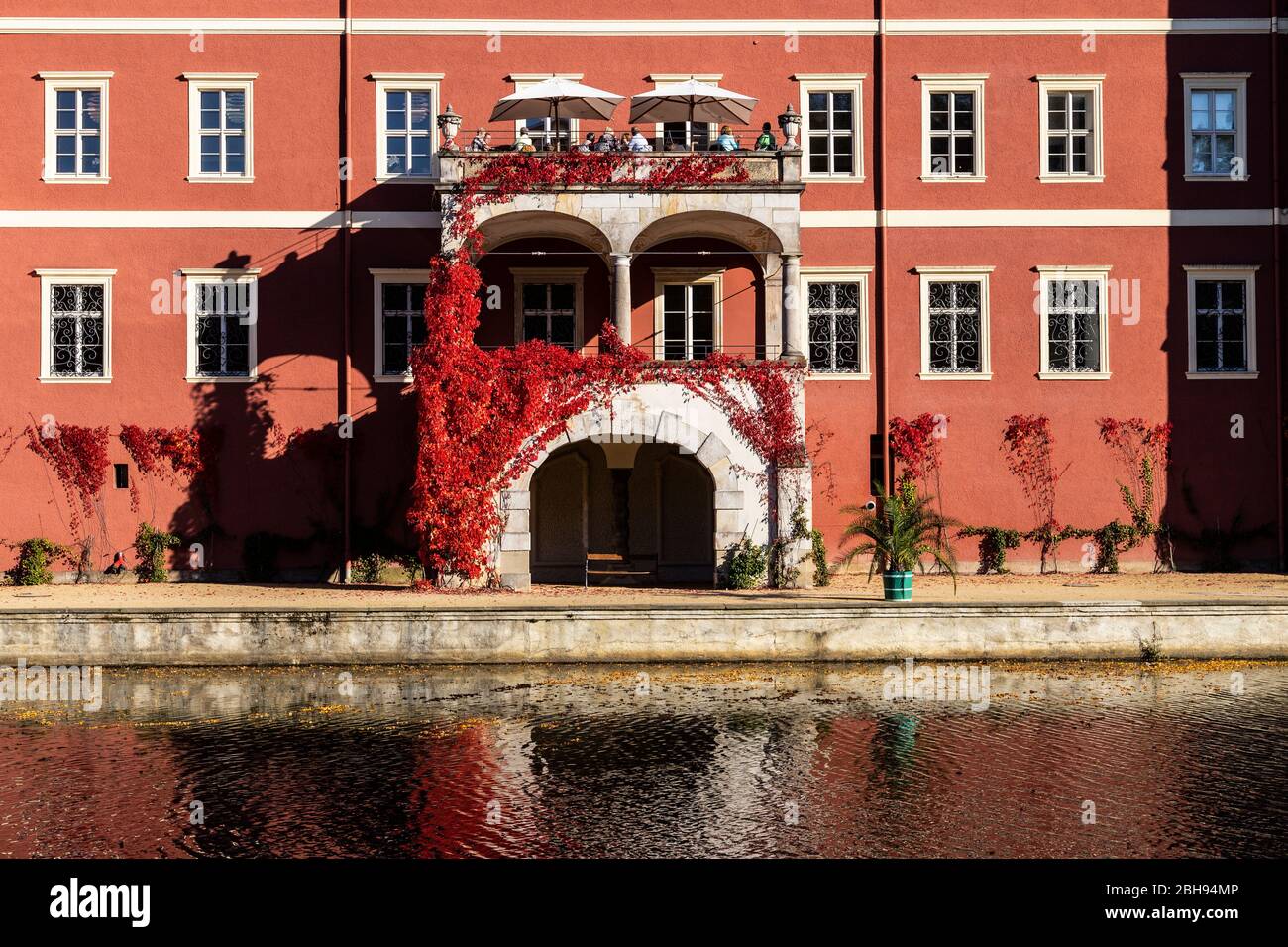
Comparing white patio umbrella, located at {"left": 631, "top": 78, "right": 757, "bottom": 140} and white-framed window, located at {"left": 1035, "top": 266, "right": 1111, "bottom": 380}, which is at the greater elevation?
white patio umbrella, located at {"left": 631, "top": 78, "right": 757, "bottom": 140}

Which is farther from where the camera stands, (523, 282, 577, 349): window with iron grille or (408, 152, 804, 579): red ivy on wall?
(523, 282, 577, 349): window with iron grille

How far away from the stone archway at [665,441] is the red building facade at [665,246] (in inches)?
112

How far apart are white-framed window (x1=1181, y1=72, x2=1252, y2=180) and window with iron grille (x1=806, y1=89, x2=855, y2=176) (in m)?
6.92

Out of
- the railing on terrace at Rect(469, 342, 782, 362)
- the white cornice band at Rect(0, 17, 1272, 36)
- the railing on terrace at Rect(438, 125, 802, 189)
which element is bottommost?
the railing on terrace at Rect(469, 342, 782, 362)

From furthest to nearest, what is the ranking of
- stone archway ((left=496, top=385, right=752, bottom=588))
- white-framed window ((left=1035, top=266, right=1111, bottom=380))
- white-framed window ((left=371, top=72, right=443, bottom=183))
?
white-framed window ((left=1035, top=266, right=1111, bottom=380)) < white-framed window ((left=371, top=72, right=443, bottom=183)) < stone archway ((left=496, top=385, right=752, bottom=588))

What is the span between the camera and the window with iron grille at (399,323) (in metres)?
27.4

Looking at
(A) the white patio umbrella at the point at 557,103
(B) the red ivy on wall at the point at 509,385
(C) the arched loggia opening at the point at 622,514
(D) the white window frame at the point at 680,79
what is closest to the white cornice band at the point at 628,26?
(D) the white window frame at the point at 680,79

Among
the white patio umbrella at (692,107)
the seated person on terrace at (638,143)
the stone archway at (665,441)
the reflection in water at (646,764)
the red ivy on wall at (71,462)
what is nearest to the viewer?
the reflection in water at (646,764)

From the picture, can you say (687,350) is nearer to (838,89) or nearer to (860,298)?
(860,298)

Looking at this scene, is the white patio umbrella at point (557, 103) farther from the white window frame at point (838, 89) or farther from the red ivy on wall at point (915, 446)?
the red ivy on wall at point (915, 446)

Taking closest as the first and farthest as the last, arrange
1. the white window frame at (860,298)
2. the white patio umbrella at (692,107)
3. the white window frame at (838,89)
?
the white patio umbrella at (692,107) < the white window frame at (860,298) < the white window frame at (838,89)

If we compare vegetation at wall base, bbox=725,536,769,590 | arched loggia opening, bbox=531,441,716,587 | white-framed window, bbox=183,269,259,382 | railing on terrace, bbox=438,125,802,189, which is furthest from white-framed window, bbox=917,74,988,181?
white-framed window, bbox=183,269,259,382

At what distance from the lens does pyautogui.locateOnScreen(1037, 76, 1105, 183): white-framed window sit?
28.1 metres

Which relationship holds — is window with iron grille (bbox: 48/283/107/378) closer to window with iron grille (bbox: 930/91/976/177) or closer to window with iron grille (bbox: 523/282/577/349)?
window with iron grille (bbox: 523/282/577/349)
